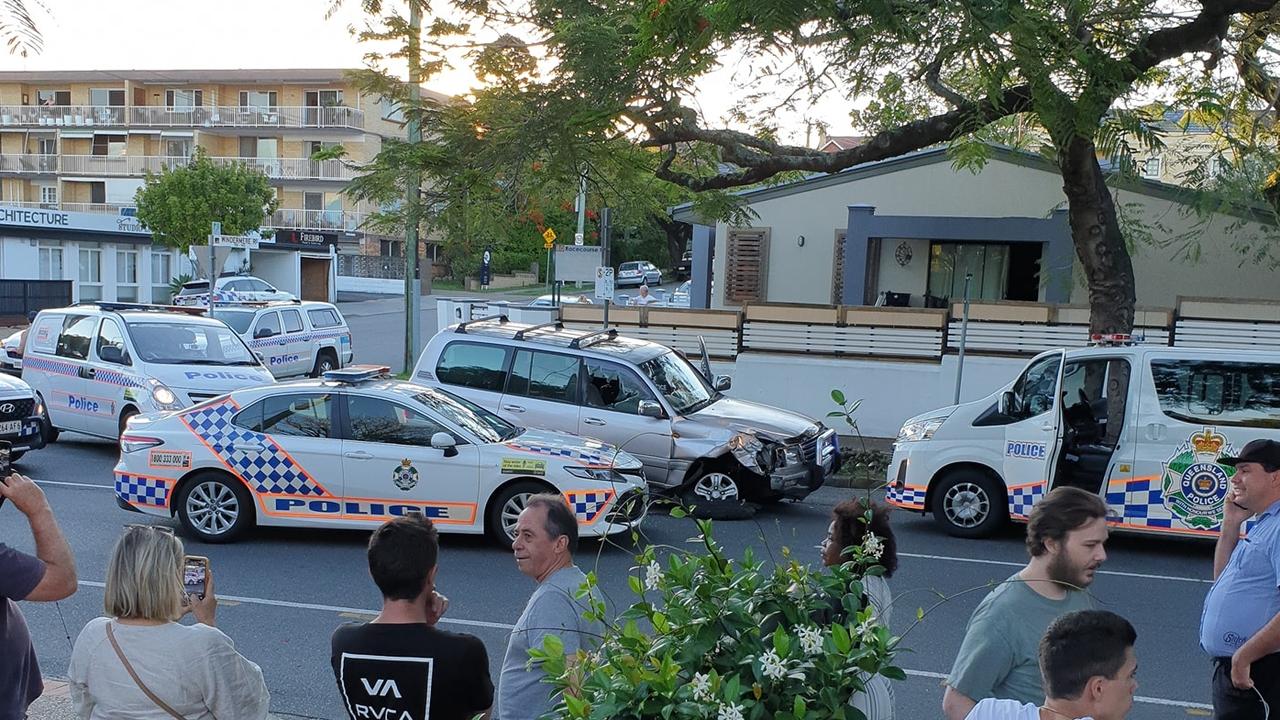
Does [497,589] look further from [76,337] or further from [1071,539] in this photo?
[76,337]

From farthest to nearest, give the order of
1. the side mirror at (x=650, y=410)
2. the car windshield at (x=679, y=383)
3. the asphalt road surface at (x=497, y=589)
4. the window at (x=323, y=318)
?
1. the window at (x=323, y=318)
2. the car windshield at (x=679, y=383)
3. the side mirror at (x=650, y=410)
4. the asphalt road surface at (x=497, y=589)

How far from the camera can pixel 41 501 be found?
3.79m

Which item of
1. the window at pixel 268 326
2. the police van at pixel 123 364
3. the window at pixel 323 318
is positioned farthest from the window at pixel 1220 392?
the window at pixel 323 318

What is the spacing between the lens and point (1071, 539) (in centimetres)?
364

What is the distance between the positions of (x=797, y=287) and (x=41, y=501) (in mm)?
19235

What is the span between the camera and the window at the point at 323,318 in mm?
23609

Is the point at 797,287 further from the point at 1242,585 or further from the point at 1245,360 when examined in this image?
the point at 1242,585

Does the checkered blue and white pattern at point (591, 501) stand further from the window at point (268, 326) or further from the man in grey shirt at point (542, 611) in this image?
the window at point (268, 326)

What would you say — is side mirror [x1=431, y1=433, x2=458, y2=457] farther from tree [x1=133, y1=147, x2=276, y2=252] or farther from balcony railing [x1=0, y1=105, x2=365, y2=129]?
balcony railing [x1=0, y1=105, x2=365, y2=129]

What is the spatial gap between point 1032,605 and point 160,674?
2743mm

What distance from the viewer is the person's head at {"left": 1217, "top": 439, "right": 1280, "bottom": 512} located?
175 inches

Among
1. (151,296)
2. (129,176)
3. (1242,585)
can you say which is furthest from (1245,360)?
(129,176)

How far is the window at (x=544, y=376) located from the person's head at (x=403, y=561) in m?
7.91

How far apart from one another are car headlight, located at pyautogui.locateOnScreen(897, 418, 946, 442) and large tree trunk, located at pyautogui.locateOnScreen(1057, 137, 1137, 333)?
9.97 ft
